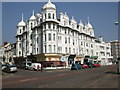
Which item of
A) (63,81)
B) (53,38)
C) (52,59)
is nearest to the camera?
(63,81)

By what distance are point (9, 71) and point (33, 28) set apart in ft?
86.5

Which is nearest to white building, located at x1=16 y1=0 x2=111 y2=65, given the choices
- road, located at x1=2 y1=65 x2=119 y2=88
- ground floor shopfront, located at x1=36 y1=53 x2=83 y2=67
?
ground floor shopfront, located at x1=36 y1=53 x2=83 y2=67

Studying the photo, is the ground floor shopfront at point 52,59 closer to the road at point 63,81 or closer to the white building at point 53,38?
the white building at point 53,38

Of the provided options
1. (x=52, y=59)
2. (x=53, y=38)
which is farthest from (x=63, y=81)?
(x=53, y=38)

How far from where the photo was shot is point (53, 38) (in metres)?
49.8

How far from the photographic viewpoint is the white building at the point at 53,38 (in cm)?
4953

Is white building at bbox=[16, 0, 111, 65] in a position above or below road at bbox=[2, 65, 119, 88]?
above

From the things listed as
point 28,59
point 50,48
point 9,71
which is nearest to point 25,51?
point 28,59

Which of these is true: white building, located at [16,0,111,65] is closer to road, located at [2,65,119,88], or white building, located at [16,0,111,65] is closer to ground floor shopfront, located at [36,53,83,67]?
ground floor shopfront, located at [36,53,83,67]

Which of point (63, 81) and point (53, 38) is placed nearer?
point (63, 81)

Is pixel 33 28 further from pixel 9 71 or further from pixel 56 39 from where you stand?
pixel 9 71

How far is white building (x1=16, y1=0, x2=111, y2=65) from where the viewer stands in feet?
163

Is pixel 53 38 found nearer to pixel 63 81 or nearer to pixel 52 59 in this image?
pixel 52 59

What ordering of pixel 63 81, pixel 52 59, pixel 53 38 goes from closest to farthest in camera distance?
pixel 63 81 < pixel 52 59 < pixel 53 38
